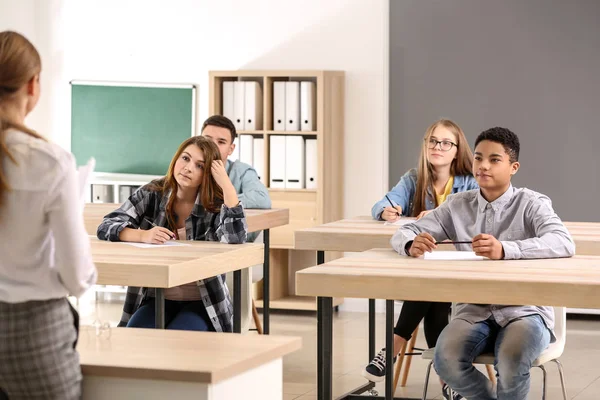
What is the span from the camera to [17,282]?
1906mm

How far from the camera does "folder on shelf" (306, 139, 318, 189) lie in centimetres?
654

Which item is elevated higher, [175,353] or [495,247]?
[495,247]

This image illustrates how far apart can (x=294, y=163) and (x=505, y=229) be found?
3229 mm

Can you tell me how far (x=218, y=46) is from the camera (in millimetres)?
7000

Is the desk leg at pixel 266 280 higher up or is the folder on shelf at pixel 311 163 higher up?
the folder on shelf at pixel 311 163

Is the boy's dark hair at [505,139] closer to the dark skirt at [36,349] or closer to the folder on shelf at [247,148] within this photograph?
the dark skirt at [36,349]

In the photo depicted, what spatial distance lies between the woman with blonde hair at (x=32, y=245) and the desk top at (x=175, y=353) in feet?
0.43

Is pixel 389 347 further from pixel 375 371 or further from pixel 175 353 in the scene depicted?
pixel 175 353

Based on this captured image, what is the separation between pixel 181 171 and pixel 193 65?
3.29 meters

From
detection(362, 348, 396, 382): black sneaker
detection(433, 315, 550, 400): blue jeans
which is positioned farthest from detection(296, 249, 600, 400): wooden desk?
detection(362, 348, 396, 382): black sneaker

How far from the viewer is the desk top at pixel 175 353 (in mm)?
1972

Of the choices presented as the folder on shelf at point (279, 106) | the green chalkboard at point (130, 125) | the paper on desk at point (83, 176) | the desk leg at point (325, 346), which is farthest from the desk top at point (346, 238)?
the green chalkboard at point (130, 125)

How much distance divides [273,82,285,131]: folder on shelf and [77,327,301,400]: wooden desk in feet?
14.4

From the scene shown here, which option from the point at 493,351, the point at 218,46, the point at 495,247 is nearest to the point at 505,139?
the point at 495,247
